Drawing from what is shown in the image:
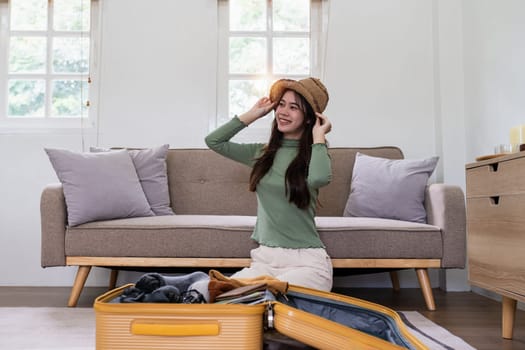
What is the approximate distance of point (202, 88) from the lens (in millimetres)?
3303

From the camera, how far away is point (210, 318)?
89cm

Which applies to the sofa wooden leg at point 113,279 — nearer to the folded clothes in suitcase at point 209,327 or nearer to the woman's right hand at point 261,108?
the woman's right hand at point 261,108

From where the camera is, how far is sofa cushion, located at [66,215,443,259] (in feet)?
7.48

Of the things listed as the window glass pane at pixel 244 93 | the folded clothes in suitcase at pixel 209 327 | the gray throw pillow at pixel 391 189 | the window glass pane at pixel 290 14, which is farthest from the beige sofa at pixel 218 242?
the window glass pane at pixel 290 14

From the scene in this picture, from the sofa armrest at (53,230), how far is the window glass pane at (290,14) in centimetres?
190

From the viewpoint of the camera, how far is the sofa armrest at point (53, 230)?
2.32 metres

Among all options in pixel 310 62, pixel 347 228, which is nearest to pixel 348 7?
pixel 310 62

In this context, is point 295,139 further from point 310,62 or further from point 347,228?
point 310,62

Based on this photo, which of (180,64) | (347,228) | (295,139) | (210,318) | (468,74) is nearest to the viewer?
(210,318)

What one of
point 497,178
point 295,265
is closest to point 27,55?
point 295,265

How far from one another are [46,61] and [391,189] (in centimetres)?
242


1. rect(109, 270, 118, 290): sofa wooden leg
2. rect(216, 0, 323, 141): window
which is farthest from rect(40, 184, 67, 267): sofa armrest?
rect(216, 0, 323, 141): window

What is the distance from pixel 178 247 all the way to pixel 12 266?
1509 mm

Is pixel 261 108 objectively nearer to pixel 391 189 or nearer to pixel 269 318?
pixel 391 189
